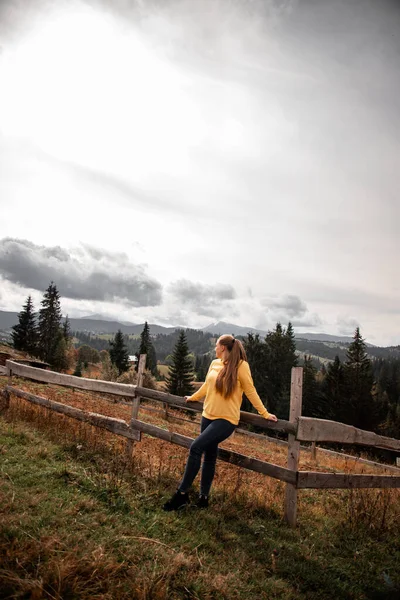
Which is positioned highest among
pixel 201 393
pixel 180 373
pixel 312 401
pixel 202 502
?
pixel 201 393

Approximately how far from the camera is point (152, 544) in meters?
3.17

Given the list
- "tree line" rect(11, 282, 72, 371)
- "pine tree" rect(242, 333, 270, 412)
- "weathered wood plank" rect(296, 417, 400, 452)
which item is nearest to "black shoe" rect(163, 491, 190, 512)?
"weathered wood plank" rect(296, 417, 400, 452)

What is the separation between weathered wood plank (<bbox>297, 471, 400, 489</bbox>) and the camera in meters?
4.34

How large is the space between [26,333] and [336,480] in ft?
194

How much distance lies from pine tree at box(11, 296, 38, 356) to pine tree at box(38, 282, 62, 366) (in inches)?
57.3

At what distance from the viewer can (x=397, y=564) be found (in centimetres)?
370

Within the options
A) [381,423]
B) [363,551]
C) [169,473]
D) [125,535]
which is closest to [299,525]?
[363,551]

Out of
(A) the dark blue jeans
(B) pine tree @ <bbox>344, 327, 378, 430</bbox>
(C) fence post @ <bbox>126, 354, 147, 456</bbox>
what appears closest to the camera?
(A) the dark blue jeans

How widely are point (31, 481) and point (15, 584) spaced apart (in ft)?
6.97

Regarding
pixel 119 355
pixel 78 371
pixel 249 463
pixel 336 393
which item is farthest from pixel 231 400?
pixel 119 355

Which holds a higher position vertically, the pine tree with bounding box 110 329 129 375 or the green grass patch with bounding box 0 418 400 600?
the green grass patch with bounding box 0 418 400 600

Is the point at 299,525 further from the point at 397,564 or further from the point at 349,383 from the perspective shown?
the point at 349,383

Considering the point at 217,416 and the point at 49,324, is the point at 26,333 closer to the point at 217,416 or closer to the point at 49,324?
the point at 49,324

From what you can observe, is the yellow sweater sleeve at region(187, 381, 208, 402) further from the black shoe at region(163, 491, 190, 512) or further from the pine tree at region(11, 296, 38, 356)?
the pine tree at region(11, 296, 38, 356)
